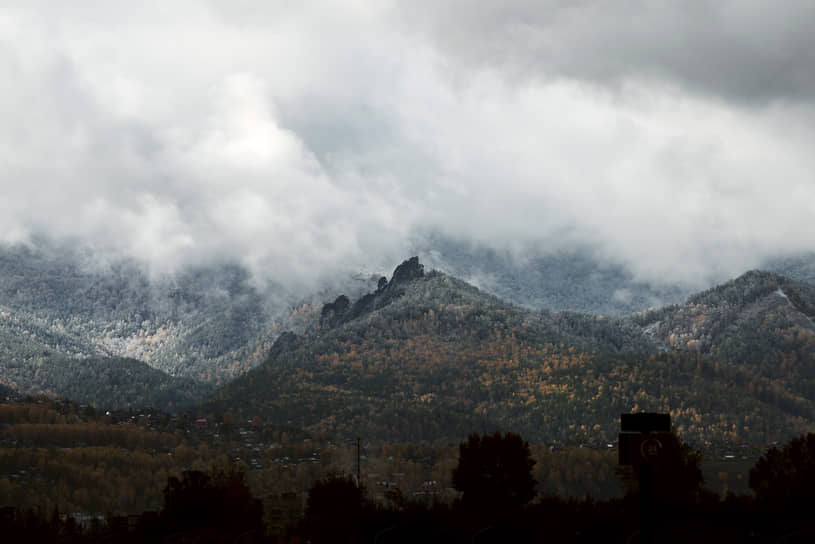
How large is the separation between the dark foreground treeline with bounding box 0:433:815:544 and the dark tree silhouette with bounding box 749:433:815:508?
44 cm

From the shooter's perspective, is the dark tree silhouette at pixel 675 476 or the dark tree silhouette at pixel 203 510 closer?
the dark tree silhouette at pixel 203 510

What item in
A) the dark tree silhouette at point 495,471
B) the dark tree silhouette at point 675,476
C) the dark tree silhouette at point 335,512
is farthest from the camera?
the dark tree silhouette at point 495,471

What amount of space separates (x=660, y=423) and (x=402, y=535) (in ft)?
197

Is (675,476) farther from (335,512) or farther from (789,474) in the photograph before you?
(335,512)

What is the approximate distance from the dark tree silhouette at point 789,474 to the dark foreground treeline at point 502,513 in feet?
1.44

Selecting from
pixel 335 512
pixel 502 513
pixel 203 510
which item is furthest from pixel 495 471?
pixel 502 513

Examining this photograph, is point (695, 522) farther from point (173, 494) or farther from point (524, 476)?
point (524, 476)

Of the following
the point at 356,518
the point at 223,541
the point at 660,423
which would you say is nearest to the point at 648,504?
the point at 660,423

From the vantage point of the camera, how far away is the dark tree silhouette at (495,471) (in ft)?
596

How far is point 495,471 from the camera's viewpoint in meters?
190

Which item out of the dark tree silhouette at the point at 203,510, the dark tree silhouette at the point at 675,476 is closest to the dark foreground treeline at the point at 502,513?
the dark tree silhouette at the point at 203,510

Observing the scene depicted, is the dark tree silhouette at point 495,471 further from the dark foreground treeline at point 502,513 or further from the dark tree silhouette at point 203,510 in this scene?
the dark tree silhouette at point 203,510

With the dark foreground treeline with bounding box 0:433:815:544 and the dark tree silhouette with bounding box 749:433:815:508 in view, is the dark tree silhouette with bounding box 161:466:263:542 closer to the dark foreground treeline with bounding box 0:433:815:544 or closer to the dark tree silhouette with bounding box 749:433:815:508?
the dark foreground treeline with bounding box 0:433:815:544

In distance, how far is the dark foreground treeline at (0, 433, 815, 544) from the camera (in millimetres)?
76625
